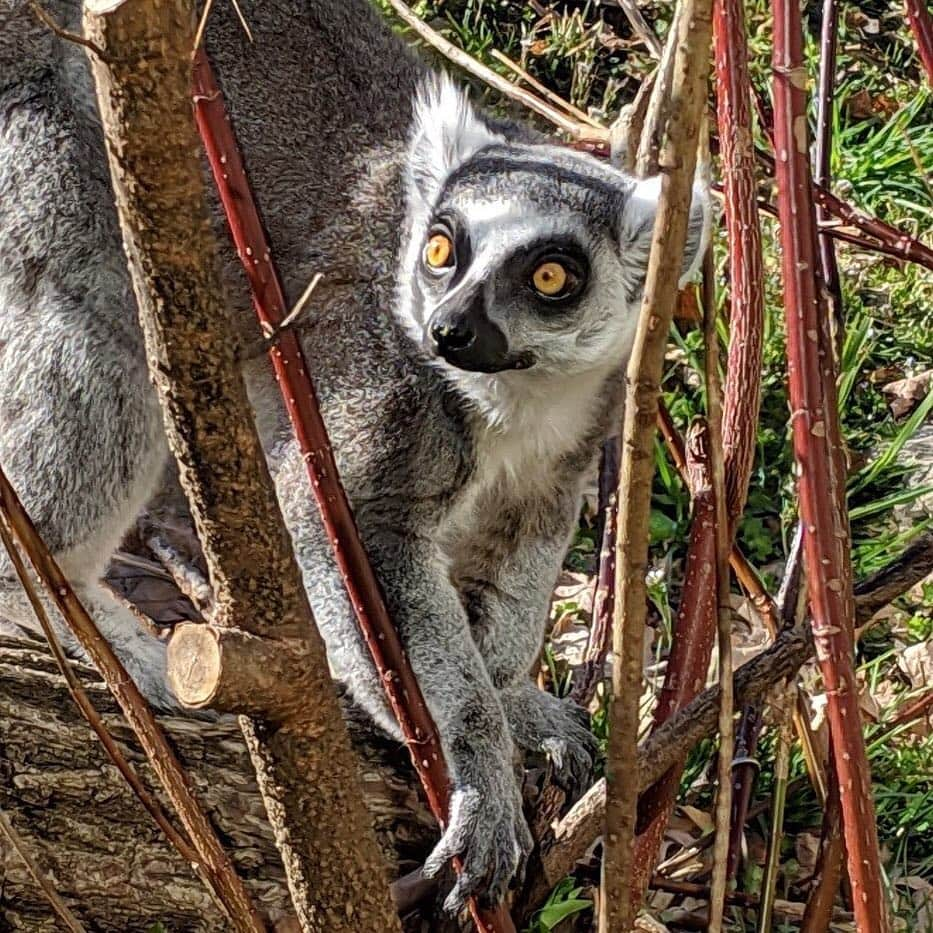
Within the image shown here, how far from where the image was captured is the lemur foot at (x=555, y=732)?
178 inches

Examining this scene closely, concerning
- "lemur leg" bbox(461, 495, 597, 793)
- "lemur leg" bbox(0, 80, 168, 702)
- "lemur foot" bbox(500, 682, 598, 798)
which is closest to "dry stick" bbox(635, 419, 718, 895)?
"lemur foot" bbox(500, 682, 598, 798)

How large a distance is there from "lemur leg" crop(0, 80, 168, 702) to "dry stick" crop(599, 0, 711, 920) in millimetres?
2254

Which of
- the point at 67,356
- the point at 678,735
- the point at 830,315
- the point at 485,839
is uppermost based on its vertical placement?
the point at 67,356

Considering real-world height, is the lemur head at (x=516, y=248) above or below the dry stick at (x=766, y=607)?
above

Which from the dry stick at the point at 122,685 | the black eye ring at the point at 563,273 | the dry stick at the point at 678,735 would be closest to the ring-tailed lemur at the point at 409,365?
the black eye ring at the point at 563,273

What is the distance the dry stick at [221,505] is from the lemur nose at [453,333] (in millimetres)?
1624

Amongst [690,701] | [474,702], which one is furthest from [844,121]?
[690,701]

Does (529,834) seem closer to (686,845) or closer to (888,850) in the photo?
(686,845)

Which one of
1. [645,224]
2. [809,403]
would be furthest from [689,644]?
[645,224]

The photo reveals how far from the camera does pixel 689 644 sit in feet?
9.89

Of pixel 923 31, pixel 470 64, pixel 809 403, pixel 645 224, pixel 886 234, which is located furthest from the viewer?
pixel 470 64

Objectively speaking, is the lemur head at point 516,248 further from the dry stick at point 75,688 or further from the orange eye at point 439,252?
the dry stick at point 75,688

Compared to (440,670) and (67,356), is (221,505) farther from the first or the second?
(67,356)

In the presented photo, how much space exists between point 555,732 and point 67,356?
6.37 feet
